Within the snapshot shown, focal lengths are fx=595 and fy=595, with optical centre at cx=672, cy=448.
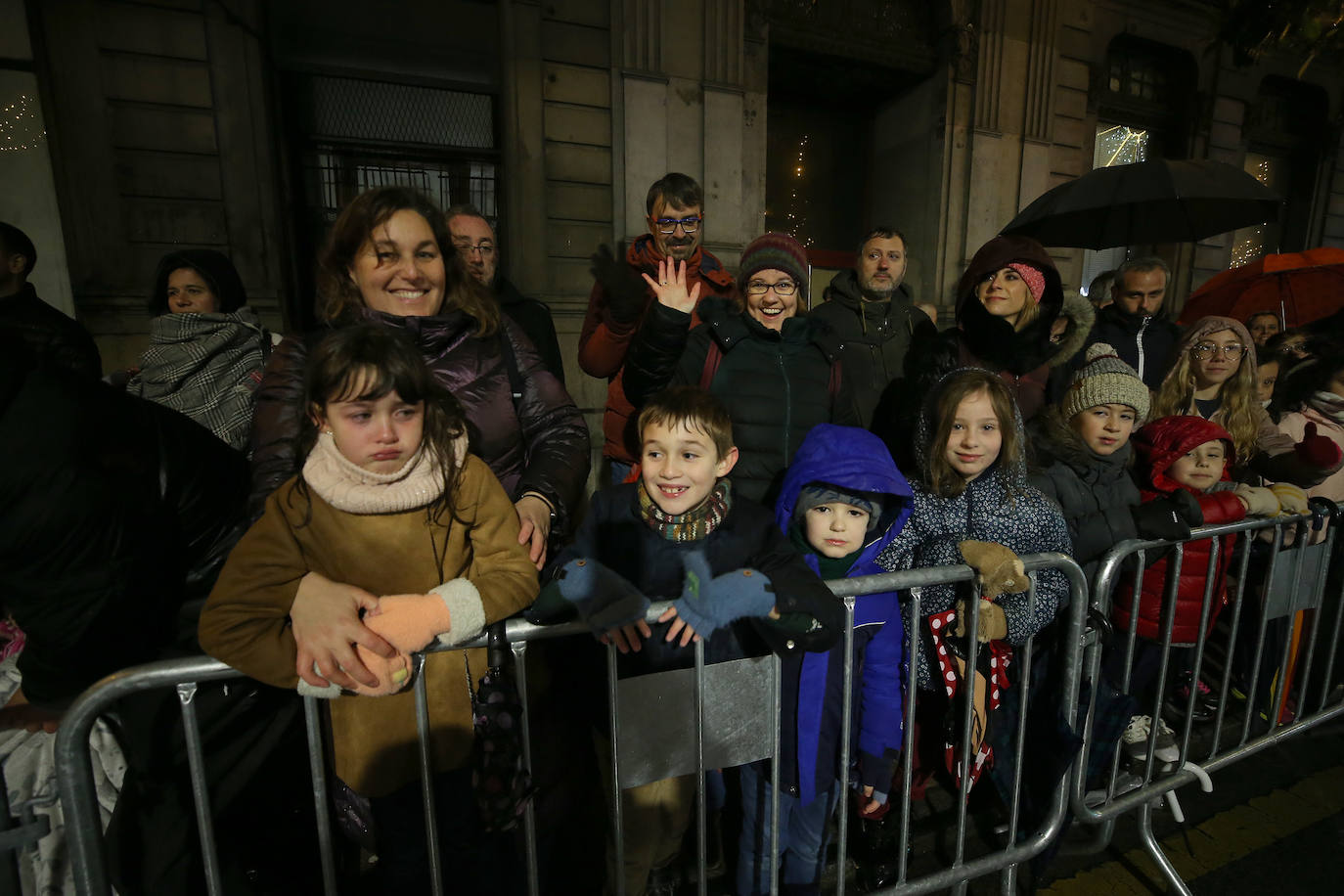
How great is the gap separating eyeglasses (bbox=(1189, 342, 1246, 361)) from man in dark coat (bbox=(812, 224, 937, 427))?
55.2 inches

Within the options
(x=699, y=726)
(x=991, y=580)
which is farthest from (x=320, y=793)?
(x=991, y=580)

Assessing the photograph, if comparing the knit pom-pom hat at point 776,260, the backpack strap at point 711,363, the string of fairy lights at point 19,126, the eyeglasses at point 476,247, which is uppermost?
the string of fairy lights at point 19,126

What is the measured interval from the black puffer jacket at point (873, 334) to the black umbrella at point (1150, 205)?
154 centimetres

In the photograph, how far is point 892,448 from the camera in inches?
123

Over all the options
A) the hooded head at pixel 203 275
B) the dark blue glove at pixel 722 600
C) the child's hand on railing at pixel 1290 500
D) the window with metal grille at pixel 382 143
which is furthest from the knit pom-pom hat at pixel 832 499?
the window with metal grille at pixel 382 143

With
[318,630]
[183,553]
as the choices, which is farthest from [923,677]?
[183,553]

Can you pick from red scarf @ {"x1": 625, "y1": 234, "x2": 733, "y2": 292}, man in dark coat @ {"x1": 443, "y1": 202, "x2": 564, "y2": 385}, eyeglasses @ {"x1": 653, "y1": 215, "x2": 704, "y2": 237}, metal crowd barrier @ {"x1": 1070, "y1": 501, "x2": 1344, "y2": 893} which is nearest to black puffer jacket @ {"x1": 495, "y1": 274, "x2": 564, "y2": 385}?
man in dark coat @ {"x1": 443, "y1": 202, "x2": 564, "y2": 385}

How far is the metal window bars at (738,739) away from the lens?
1.31 meters

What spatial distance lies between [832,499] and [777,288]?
3.39 feet

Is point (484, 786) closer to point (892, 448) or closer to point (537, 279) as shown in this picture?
point (892, 448)

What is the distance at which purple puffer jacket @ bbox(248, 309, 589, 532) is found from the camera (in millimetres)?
1642

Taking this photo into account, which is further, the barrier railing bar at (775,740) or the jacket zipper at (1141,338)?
the jacket zipper at (1141,338)

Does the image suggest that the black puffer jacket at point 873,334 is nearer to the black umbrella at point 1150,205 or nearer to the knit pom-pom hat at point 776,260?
the knit pom-pom hat at point 776,260

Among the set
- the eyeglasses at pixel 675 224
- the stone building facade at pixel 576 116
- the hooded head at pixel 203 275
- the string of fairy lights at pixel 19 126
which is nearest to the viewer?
the hooded head at pixel 203 275
